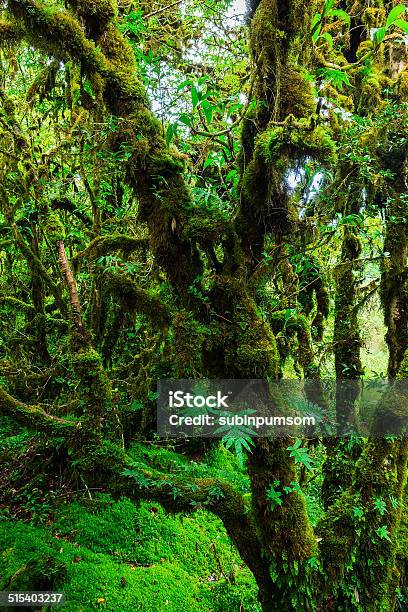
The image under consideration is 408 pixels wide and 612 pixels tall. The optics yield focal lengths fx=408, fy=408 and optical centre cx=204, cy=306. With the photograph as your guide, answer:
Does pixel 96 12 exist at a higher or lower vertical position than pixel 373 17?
lower

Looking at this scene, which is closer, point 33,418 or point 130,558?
point 33,418

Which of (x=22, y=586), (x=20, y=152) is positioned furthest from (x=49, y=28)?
(x=22, y=586)

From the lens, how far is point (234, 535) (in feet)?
10.6

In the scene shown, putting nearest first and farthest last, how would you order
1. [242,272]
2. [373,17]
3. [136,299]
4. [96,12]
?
[96,12]
[242,272]
[136,299]
[373,17]

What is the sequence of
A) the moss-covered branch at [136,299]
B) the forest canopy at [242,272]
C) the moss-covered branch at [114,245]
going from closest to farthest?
the forest canopy at [242,272], the moss-covered branch at [136,299], the moss-covered branch at [114,245]

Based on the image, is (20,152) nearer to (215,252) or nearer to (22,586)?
(215,252)

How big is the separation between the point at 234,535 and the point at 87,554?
7.13ft

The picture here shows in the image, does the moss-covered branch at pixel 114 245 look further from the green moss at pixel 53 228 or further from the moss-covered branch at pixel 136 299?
the green moss at pixel 53 228

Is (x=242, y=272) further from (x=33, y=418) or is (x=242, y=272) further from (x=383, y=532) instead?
(x=383, y=532)

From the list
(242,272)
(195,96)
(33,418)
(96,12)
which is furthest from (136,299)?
(96,12)

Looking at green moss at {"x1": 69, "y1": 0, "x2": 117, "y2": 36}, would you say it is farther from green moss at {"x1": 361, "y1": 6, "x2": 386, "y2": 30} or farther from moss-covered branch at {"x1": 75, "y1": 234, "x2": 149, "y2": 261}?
green moss at {"x1": 361, "y1": 6, "x2": 386, "y2": 30}

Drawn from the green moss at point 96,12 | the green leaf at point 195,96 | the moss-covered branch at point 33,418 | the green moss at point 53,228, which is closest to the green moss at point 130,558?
the moss-covered branch at point 33,418

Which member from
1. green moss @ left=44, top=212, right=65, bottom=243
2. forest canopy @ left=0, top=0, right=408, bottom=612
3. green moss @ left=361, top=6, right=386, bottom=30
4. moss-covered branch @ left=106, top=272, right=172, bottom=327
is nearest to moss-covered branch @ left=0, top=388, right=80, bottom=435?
forest canopy @ left=0, top=0, right=408, bottom=612

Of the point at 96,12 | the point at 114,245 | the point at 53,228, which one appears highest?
the point at 96,12
